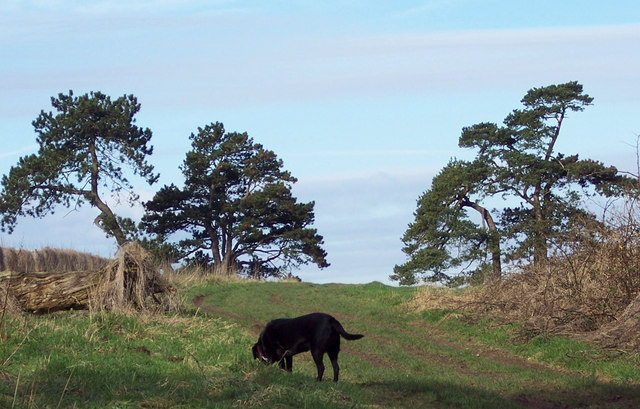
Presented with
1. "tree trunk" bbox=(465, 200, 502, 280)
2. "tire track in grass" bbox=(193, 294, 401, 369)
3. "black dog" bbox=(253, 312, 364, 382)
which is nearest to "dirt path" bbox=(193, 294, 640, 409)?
"tire track in grass" bbox=(193, 294, 401, 369)

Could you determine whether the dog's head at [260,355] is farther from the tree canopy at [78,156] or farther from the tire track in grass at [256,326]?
the tree canopy at [78,156]

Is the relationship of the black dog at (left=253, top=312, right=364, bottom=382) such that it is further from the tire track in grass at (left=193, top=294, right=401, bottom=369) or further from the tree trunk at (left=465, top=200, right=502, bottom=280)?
the tree trunk at (left=465, top=200, right=502, bottom=280)

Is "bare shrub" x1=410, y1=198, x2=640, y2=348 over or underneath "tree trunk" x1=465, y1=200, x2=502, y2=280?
underneath

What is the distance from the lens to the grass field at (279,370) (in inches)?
340

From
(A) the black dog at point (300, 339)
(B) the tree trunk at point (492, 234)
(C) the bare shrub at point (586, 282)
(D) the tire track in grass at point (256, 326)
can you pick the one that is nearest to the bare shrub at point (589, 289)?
(C) the bare shrub at point (586, 282)

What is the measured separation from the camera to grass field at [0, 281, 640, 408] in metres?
8.64

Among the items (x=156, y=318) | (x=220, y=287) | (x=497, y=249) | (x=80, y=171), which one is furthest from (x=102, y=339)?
(x=80, y=171)

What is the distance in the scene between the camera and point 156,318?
15055 millimetres

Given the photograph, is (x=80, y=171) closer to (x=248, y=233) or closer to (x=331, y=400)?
(x=248, y=233)

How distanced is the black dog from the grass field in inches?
17.5

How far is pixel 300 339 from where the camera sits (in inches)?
459

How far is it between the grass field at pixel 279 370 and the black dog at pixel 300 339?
44 cm

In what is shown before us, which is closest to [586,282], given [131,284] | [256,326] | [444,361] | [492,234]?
[444,361]

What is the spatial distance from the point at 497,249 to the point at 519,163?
4052 millimetres
